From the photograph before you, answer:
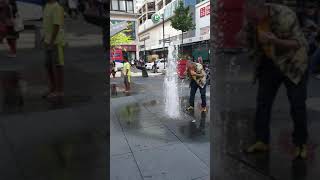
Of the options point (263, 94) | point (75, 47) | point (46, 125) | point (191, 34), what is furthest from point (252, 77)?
point (191, 34)

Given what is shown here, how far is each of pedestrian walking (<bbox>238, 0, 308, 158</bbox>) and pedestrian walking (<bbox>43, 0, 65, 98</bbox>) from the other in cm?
157

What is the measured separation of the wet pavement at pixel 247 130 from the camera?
11.1ft

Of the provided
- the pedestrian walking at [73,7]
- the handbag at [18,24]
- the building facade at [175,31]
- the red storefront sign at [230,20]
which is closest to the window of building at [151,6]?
the building facade at [175,31]

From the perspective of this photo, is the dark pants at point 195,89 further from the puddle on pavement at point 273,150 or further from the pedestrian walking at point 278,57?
the pedestrian walking at point 278,57

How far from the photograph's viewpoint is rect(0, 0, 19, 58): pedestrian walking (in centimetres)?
271

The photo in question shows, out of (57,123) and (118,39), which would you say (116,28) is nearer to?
(57,123)

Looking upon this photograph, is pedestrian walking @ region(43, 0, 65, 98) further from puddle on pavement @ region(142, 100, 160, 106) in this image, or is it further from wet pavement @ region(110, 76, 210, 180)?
puddle on pavement @ region(142, 100, 160, 106)

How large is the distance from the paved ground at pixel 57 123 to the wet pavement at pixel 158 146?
1.55 m

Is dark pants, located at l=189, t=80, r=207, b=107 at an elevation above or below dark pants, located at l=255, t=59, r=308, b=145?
below

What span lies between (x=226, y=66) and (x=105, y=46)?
115 centimetres

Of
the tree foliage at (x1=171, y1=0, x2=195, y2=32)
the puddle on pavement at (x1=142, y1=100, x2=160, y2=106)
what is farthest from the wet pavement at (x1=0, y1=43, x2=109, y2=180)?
the tree foliage at (x1=171, y1=0, x2=195, y2=32)

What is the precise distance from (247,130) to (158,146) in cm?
278

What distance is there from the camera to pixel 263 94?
342cm

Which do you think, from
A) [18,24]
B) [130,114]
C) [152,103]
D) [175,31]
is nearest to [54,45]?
[18,24]
